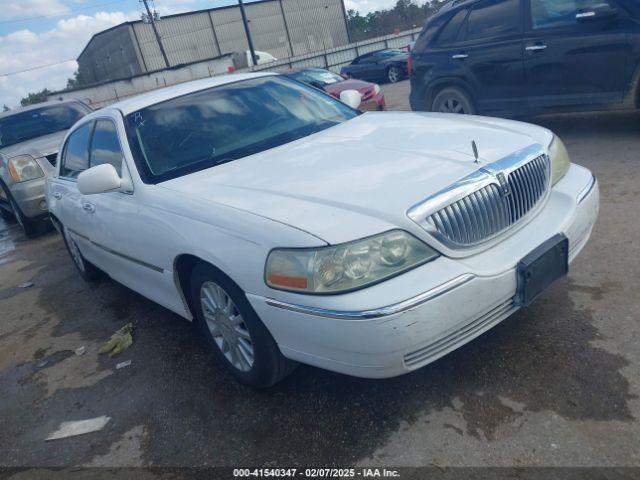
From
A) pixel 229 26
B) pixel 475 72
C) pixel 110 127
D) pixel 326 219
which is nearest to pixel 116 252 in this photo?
pixel 110 127

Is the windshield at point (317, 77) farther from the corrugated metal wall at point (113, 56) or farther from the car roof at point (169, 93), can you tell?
the corrugated metal wall at point (113, 56)

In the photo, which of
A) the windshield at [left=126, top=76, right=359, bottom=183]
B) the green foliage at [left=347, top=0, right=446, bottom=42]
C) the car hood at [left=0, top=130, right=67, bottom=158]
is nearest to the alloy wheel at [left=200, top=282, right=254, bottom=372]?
the windshield at [left=126, top=76, right=359, bottom=183]

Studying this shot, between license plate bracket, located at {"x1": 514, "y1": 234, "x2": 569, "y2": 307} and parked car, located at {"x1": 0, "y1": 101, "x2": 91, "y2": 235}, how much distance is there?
6855 millimetres

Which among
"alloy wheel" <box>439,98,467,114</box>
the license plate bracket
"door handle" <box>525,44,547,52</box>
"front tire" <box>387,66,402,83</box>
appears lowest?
"front tire" <box>387,66,402,83</box>

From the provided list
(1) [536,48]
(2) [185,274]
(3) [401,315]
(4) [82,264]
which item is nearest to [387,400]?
(3) [401,315]

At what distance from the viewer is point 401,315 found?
2115mm

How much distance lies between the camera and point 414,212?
7.57 ft

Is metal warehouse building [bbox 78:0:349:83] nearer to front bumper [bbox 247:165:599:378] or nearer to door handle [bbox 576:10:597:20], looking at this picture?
door handle [bbox 576:10:597:20]

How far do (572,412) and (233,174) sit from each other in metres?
2.01

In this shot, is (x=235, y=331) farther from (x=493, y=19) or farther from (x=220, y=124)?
(x=493, y=19)

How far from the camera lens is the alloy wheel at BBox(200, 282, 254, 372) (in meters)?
2.77

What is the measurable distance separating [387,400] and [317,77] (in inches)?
436

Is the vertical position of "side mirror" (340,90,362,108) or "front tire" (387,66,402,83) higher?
"side mirror" (340,90,362,108)

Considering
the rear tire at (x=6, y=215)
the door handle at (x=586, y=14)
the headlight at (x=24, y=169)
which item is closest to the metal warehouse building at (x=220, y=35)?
the rear tire at (x=6, y=215)
